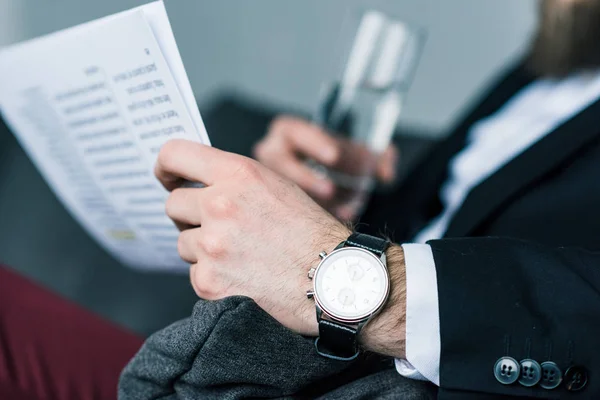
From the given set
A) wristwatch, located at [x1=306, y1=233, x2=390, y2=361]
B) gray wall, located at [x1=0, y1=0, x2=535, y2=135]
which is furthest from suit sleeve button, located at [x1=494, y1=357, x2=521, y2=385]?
gray wall, located at [x1=0, y1=0, x2=535, y2=135]

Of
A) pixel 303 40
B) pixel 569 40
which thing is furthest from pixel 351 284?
pixel 303 40

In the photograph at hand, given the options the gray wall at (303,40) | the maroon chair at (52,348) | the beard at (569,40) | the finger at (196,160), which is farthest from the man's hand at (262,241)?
the gray wall at (303,40)

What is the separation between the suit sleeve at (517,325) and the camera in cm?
52

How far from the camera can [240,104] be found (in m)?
1.52

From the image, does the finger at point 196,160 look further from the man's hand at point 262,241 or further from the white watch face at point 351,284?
the white watch face at point 351,284

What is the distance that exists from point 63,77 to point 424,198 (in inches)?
27.5

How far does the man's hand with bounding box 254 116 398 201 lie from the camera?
93 cm

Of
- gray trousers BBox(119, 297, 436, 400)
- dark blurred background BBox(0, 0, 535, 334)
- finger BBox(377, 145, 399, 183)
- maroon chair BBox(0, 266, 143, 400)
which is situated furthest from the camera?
dark blurred background BBox(0, 0, 535, 334)

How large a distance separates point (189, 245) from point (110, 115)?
16 centimetres

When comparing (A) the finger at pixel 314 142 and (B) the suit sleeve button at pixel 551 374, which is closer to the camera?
(B) the suit sleeve button at pixel 551 374

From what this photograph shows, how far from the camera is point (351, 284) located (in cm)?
54

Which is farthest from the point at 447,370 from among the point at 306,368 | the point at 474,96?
the point at 474,96

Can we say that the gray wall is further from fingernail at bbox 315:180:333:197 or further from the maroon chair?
the maroon chair

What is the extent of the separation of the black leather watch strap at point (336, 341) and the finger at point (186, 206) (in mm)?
154
